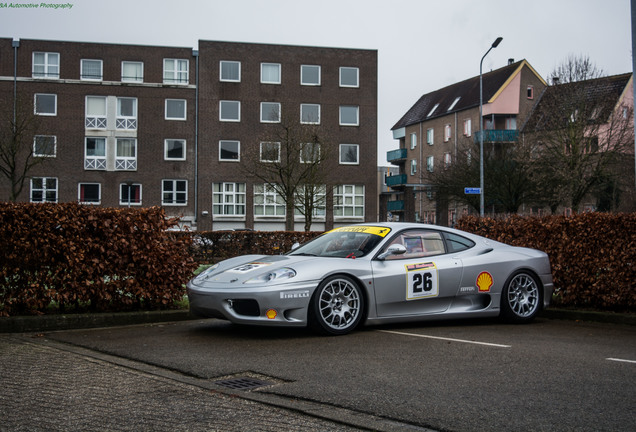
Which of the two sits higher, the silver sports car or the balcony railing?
the balcony railing

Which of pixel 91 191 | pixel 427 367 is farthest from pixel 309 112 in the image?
pixel 427 367

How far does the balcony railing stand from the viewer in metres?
80.4

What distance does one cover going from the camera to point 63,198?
51469 millimetres

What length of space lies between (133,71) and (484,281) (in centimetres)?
4798

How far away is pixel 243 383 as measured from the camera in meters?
5.68

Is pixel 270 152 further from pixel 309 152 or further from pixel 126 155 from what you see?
pixel 126 155

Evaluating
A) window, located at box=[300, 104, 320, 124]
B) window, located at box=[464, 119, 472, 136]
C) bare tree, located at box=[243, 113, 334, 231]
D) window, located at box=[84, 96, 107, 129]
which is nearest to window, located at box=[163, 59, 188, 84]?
window, located at box=[84, 96, 107, 129]

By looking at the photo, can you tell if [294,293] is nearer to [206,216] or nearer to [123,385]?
[123,385]

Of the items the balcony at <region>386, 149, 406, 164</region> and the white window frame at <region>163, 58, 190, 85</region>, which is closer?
the white window frame at <region>163, 58, 190, 85</region>

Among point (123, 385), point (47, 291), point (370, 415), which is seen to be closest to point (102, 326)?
point (47, 291)

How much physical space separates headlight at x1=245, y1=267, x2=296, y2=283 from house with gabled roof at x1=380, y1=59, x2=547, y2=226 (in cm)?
4358

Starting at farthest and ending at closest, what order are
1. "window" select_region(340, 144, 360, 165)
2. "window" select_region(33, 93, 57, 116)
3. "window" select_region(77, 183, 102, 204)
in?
"window" select_region(340, 144, 360, 165) → "window" select_region(77, 183, 102, 204) → "window" select_region(33, 93, 57, 116)

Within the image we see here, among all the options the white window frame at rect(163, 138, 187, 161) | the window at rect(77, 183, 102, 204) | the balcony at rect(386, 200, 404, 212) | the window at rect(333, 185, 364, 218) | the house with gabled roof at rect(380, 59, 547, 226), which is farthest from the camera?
the balcony at rect(386, 200, 404, 212)

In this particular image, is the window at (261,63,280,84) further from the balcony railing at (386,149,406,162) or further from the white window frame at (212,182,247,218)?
the balcony railing at (386,149,406,162)
